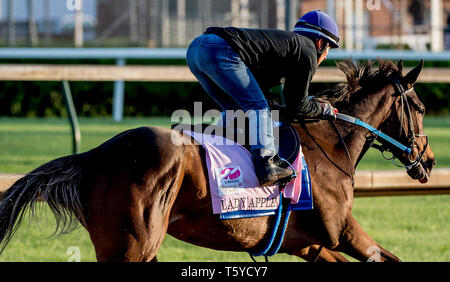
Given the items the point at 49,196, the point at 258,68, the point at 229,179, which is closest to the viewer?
the point at 49,196

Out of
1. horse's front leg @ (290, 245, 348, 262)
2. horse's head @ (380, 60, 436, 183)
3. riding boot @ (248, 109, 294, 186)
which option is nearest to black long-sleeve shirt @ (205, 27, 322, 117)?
riding boot @ (248, 109, 294, 186)

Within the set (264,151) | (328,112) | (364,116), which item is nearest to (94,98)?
(364,116)

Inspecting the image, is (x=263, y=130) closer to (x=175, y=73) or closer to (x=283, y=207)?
(x=283, y=207)

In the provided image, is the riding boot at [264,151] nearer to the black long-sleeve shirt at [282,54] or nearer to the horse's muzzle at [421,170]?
the black long-sleeve shirt at [282,54]

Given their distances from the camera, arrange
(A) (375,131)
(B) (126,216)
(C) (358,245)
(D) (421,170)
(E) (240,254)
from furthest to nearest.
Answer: (E) (240,254) < (D) (421,170) < (A) (375,131) < (C) (358,245) < (B) (126,216)

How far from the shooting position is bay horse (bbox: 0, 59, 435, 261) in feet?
10.7

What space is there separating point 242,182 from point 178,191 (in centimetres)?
36

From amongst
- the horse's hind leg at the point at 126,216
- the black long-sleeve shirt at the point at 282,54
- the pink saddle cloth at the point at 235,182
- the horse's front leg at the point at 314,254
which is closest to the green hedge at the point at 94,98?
the horse's front leg at the point at 314,254

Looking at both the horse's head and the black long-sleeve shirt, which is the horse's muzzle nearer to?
the horse's head

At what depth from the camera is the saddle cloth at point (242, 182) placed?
351cm

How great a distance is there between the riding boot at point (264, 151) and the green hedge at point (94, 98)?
12.1 metres

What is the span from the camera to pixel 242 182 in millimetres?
3578

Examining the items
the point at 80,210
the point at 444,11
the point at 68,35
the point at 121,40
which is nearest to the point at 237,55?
the point at 80,210

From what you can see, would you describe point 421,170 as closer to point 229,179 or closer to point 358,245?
point 358,245
